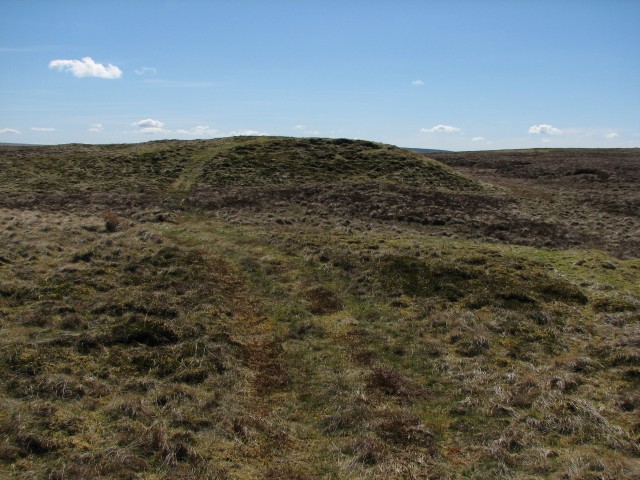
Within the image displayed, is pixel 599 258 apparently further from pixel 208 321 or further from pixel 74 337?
pixel 74 337

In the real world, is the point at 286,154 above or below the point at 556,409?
above

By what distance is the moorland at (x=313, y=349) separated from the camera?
9031mm

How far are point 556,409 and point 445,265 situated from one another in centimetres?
1219

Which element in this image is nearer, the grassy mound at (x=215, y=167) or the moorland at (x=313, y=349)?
the moorland at (x=313, y=349)

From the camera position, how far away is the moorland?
9.03 m

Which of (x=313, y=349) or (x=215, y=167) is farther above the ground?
(x=215, y=167)

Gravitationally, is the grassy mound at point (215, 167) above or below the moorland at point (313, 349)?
above

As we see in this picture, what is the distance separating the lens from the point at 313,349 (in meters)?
14.3

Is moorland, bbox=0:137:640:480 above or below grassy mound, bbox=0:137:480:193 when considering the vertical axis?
below

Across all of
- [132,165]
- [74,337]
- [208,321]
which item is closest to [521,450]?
[208,321]

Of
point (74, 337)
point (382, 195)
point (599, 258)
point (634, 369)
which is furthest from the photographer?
point (382, 195)

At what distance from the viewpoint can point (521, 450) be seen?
30.5ft

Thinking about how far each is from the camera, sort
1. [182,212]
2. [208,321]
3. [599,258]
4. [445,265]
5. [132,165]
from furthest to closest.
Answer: [132,165] → [182,212] → [599,258] → [445,265] → [208,321]

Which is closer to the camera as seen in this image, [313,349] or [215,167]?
[313,349]
